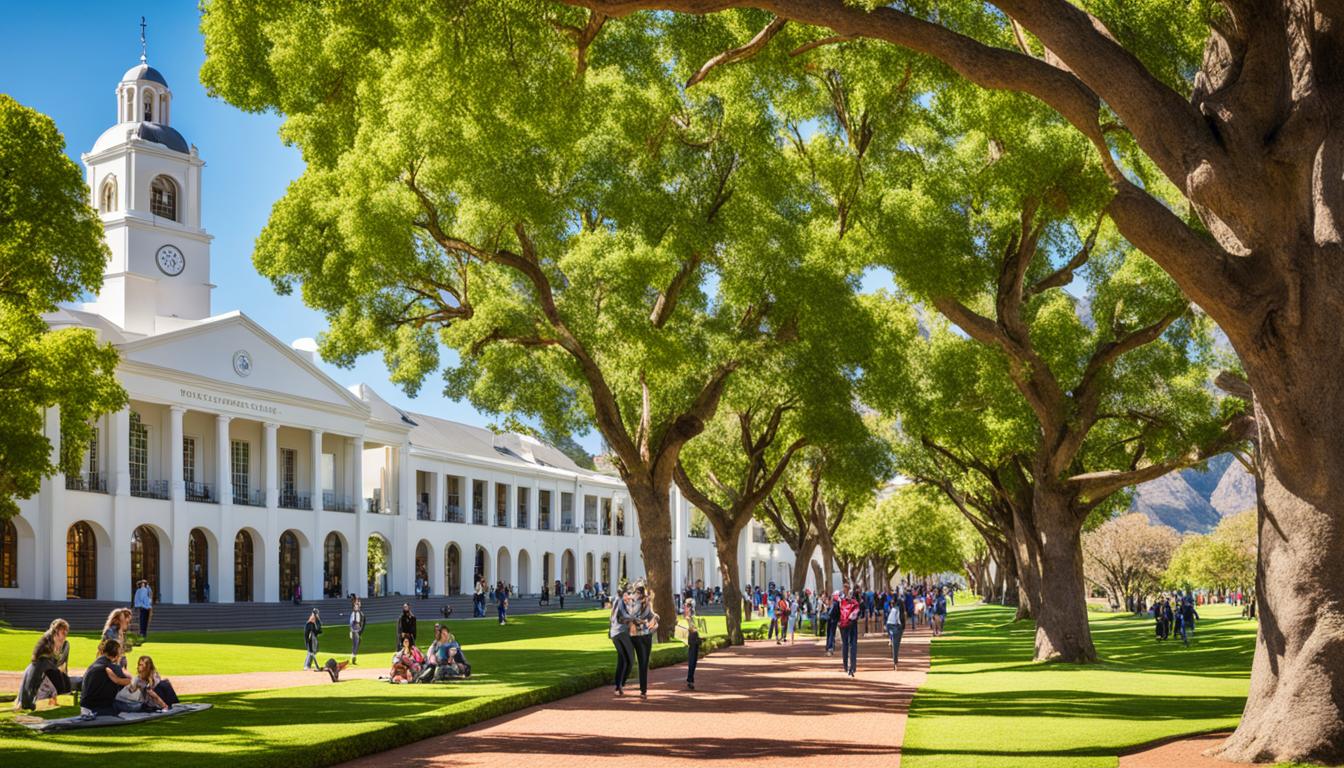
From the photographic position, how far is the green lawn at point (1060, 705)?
11.7m

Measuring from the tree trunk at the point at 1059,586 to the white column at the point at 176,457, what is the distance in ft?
108

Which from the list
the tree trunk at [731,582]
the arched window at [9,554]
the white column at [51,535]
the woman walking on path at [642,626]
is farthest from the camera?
the arched window at [9,554]

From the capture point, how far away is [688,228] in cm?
2250

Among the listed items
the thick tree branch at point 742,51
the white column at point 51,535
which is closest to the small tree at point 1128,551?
the white column at point 51,535

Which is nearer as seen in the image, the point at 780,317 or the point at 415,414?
the point at 780,317

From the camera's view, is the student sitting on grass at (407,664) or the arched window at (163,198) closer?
the student sitting on grass at (407,664)

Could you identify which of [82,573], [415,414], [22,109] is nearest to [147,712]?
[22,109]

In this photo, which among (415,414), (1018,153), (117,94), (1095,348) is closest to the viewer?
(1018,153)

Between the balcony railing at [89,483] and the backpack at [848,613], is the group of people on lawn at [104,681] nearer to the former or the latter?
the backpack at [848,613]

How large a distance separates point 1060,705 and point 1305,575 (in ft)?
19.6

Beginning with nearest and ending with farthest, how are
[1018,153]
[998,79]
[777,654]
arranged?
1. [998,79]
2. [1018,153]
3. [777,654]

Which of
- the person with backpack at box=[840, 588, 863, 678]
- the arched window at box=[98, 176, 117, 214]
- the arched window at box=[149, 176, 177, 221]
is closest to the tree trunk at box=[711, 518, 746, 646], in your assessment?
the person with backpack at box=[840, 588, 863, 678]

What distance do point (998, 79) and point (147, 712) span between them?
35.4ft

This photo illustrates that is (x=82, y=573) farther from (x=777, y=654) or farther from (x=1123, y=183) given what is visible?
(x=1123, y=183)
